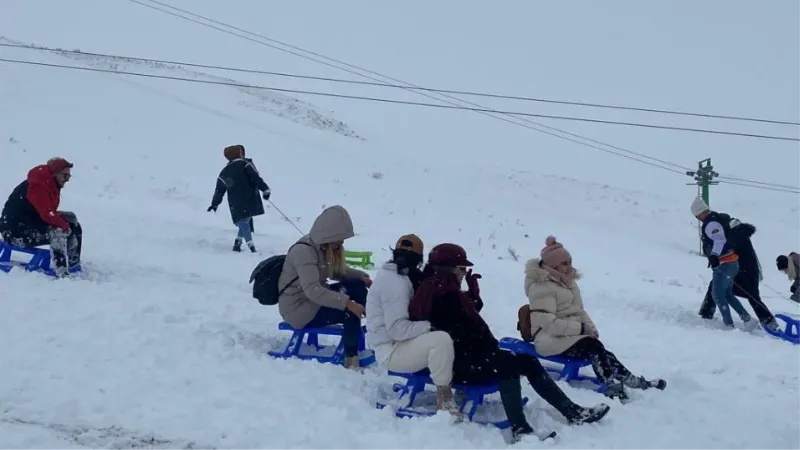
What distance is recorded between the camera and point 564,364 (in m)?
7.36

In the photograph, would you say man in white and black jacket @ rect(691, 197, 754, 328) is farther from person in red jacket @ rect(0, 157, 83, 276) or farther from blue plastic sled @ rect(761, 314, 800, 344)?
person in red jacket @ rect(0, 157, 83, 276)

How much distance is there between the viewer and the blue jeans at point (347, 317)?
730cm

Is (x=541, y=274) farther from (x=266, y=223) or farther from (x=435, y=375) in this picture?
(x=266, y=223)

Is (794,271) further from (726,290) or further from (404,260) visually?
(404,260)

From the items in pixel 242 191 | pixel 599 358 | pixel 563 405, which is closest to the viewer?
pixel 563 405

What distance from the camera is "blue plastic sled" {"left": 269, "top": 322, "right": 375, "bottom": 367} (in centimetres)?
754

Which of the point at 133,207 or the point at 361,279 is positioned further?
the point at 133,207

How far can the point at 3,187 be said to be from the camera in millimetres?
17734

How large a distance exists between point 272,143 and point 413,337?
28263 mm

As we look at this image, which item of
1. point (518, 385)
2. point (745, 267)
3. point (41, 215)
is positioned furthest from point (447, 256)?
point (745, 267)

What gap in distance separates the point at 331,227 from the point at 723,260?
6150mm

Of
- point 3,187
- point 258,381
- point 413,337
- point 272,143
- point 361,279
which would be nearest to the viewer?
point 413,337

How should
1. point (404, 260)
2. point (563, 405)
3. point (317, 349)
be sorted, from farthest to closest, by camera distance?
point (317, 349), point (404, 260), point (563, 405)

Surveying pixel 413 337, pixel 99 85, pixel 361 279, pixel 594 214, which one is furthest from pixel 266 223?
pixel 99 85
